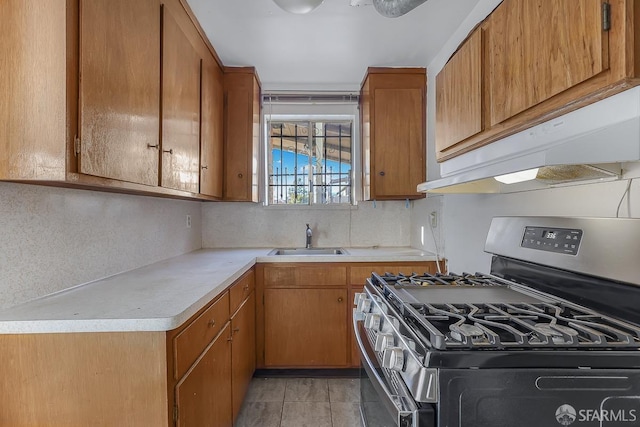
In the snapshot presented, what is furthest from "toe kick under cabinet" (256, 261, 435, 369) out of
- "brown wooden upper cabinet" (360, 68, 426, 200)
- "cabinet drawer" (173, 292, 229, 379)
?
"cabinet drawer" (173, 292, 229, 379)

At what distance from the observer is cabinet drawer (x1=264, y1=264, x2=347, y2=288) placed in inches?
96.0

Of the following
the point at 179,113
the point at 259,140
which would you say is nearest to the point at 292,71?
the point at 259,140

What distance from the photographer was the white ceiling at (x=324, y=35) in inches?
73.9

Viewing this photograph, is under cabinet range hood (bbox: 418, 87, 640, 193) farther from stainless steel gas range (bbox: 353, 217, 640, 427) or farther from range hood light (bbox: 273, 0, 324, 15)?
range hood light (bbox: 273, 0, 324, 15)

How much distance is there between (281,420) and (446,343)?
1639 mm

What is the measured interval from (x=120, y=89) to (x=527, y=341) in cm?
148

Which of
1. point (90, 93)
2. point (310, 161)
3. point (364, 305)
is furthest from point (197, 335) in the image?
point (310, 161)

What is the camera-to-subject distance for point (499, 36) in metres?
1.18

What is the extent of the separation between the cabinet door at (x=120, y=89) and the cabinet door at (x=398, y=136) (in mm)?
1638

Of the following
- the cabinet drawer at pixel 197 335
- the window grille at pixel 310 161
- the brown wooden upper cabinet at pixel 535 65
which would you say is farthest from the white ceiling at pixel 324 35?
the cabinet drawer at pixel 197 335

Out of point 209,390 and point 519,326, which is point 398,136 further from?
point 209,390

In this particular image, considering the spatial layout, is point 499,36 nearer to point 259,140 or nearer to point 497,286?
point 497,286

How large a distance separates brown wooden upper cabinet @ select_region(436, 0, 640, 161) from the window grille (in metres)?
1.66

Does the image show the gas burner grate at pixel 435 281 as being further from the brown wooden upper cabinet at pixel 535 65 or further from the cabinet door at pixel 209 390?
the cabinet door at pixel 209 390
